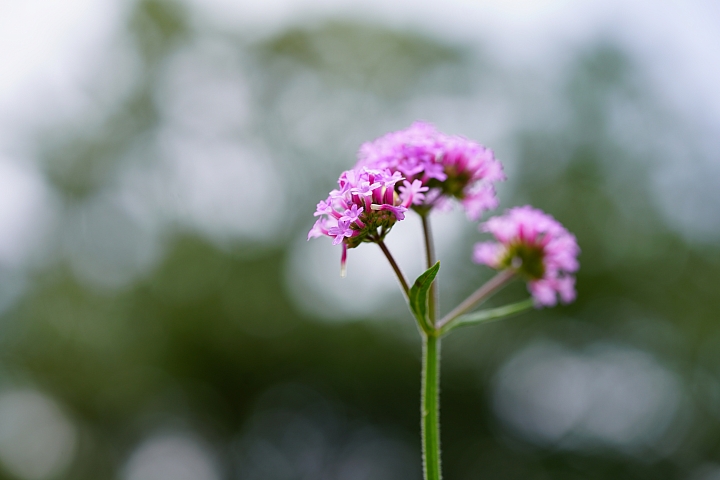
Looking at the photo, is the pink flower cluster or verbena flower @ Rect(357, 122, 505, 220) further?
verbena flower @ Rect(357, 122, 505, 220)

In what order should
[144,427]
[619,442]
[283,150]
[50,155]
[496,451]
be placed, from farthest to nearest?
[283,150], [50,155], [144,427], [496,451], [619,442]

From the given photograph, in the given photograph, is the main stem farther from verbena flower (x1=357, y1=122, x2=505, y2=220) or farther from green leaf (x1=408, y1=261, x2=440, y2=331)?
verbena flower (x1=357, y1=122, x2=505, y2=220)

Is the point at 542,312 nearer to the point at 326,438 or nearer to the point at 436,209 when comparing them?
the point at 326,438

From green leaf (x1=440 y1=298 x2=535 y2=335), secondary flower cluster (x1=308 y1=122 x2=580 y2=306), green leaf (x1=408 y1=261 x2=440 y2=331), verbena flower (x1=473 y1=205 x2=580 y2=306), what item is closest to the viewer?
green leaf (x1=408 y1=261 x2=440 y2=331)

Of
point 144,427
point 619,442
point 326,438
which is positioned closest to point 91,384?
point 144,427

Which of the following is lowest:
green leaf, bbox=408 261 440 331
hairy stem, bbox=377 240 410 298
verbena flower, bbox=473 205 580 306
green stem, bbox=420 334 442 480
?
green stem, bbox=420 334 442 480

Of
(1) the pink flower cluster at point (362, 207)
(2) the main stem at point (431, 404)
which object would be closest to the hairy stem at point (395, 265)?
(1) the pink flower cluster at point (362, 207)

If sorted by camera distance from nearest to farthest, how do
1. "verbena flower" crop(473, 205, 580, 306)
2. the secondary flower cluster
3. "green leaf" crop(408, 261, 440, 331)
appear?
1. "green leaf" crop(408, 261, 440, 331)
2. the secondary flower cluster
3. "verbena flower" crop(473, 205, 580, 306)

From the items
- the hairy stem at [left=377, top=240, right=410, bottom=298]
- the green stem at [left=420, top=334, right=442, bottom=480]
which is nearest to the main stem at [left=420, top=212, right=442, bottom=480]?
the green stem at [left=420, top=334, right=442, bottom=480]

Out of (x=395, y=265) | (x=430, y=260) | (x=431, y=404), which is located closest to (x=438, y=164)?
(x=430, y=260)

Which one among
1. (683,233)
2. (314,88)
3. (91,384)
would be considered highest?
(314,88)
